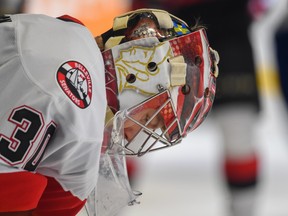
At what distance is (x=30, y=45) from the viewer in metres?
1.15

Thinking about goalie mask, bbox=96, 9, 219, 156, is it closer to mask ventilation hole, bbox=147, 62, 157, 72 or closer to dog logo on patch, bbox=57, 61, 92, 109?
mask ventilation hole, bbox=147, 62, 157, 72

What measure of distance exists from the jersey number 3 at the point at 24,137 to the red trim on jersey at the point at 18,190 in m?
0.02

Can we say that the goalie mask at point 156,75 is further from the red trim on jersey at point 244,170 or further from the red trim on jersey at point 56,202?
the red trim on jersey at point 244,170

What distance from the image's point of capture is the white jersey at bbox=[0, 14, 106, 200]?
112 cm

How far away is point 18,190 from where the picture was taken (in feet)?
3.77

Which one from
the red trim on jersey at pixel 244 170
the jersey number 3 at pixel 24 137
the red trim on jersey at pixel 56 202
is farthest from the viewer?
the red trim on jersey at pixel 244 170

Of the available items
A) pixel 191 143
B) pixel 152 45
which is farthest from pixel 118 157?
pixel 191 143

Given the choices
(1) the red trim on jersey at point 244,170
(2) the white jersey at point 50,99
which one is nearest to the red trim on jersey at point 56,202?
(2) the white jersey at point 50,99

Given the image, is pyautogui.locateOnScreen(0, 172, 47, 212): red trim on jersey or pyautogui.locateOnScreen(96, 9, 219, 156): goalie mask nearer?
pyautogui.locateOnScreen(0, 172, 47, 212): red trim on jersey

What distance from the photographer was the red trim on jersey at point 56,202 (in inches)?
50.1

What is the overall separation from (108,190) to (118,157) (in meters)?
0.07

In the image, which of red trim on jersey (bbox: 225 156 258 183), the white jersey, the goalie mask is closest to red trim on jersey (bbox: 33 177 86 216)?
the white jersey

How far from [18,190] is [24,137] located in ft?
0.27

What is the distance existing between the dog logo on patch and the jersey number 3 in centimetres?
5
